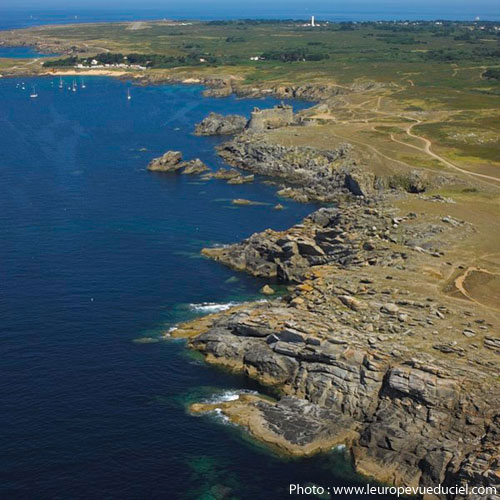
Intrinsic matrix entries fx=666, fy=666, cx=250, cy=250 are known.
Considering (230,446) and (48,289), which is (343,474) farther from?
(48,289)

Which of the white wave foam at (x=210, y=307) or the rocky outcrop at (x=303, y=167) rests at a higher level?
the rocky outcrop at (x=303, y=167)

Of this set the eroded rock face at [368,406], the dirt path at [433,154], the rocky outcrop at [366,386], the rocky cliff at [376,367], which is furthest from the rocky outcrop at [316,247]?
the dirt path at [433,154]

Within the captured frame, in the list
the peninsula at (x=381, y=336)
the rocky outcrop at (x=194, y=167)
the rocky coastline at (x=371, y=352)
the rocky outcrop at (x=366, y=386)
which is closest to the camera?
the rocky outcrop at (x=366, y=386)

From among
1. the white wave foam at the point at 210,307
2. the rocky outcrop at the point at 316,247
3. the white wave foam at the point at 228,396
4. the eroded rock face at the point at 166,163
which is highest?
the eroded rock face at the point at 166,163

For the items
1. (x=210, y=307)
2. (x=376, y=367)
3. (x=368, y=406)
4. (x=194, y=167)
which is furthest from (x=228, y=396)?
(x=194, y=167)

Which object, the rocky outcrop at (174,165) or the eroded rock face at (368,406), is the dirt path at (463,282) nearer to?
the eroded rock face at (368,406)

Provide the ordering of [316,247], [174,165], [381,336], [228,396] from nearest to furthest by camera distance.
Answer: [228,396] → [381,336] → [316,247] → [174,165]

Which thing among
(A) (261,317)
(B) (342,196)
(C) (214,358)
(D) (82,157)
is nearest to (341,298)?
(A) (261,317)

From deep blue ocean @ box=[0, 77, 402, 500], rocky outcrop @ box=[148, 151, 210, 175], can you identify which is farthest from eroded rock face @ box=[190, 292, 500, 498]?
rocky outcrop @ box=[148, 151, 210, 175]

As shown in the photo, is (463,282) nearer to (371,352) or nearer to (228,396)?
(371,352)
